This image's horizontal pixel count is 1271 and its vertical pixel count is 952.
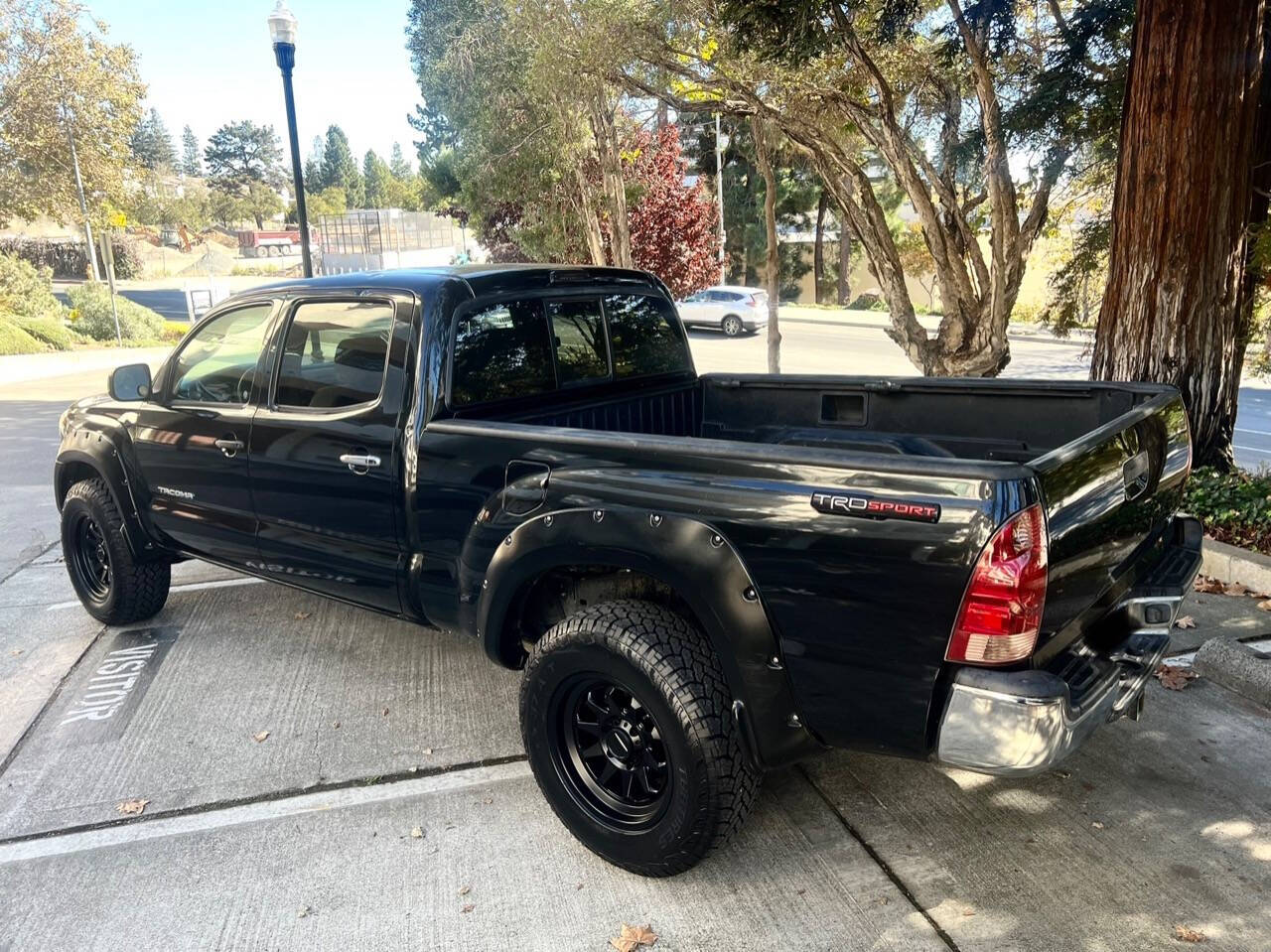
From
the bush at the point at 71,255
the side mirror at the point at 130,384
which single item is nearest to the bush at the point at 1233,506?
the side mirror at the point at 130,384

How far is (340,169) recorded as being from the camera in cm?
11550

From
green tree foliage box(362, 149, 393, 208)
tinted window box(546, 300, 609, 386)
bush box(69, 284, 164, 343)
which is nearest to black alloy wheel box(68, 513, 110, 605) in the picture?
tinted window box(546, 300, 609, 386)

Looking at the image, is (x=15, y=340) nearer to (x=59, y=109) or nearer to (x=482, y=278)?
(x=59, y=109)

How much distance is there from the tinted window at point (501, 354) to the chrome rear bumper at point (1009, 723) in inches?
81.5

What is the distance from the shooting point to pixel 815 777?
336 centimetres

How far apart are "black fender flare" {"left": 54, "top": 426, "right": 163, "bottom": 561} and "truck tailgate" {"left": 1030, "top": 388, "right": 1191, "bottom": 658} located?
4234 millimetres

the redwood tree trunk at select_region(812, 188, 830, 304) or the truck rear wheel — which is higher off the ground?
the redwood tree trunk at select_region(812, 188, 830, 304)

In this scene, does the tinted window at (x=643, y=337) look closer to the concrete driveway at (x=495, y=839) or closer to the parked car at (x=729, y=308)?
the concrete driveway at (x=495, y=839)

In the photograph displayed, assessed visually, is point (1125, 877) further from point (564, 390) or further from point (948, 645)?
point (564, 390)

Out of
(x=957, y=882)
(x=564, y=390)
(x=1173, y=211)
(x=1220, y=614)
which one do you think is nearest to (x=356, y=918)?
(x=957, y=882)

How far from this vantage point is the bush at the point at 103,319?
79.3 ft

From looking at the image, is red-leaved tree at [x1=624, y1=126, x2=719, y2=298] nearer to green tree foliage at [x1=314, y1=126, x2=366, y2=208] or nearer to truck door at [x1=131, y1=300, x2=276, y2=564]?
truck door at [x1=131, y1=300, x2=276, y2=564]

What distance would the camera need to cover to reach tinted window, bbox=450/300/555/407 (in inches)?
136

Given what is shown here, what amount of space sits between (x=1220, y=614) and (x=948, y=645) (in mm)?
3364
